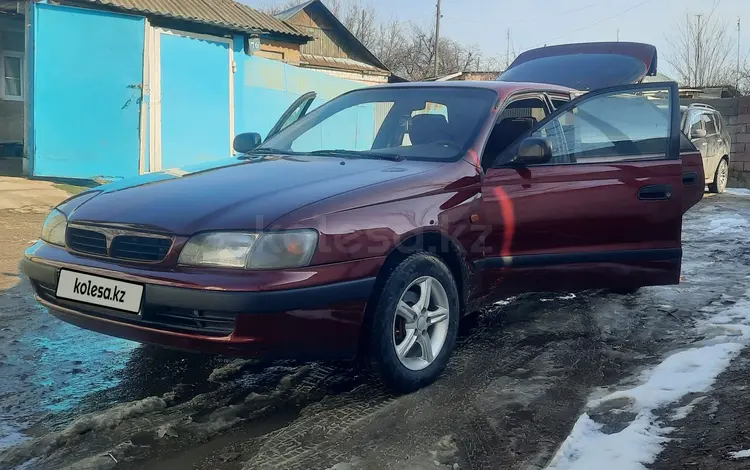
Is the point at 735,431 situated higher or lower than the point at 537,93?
lower

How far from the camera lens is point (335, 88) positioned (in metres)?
14.3

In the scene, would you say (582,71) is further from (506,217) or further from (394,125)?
(506,217)

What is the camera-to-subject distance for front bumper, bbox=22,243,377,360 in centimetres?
266

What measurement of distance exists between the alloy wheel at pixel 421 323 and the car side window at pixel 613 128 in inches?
46.6

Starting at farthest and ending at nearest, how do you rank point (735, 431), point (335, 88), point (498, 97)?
point (335, 88) < point (498, 97) < point (735, 431)

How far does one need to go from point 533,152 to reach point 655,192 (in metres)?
1.01

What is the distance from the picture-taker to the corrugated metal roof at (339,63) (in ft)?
86.5

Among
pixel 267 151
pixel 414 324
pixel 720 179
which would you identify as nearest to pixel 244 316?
pixel 414 324

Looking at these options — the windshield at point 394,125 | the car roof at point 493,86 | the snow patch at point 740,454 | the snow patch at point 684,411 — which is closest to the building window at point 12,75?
the windshield at point 394,125

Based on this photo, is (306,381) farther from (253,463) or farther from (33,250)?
(33,250)

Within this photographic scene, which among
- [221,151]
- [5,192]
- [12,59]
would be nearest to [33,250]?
[5,192]

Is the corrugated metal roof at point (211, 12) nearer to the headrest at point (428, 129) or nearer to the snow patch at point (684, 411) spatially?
the headrest at point (428, 129)

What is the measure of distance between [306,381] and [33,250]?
4.72ft

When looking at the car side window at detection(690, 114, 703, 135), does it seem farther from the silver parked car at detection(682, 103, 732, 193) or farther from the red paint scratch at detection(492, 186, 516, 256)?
the red paint scratch at detection(492, 186, 516, 256)
